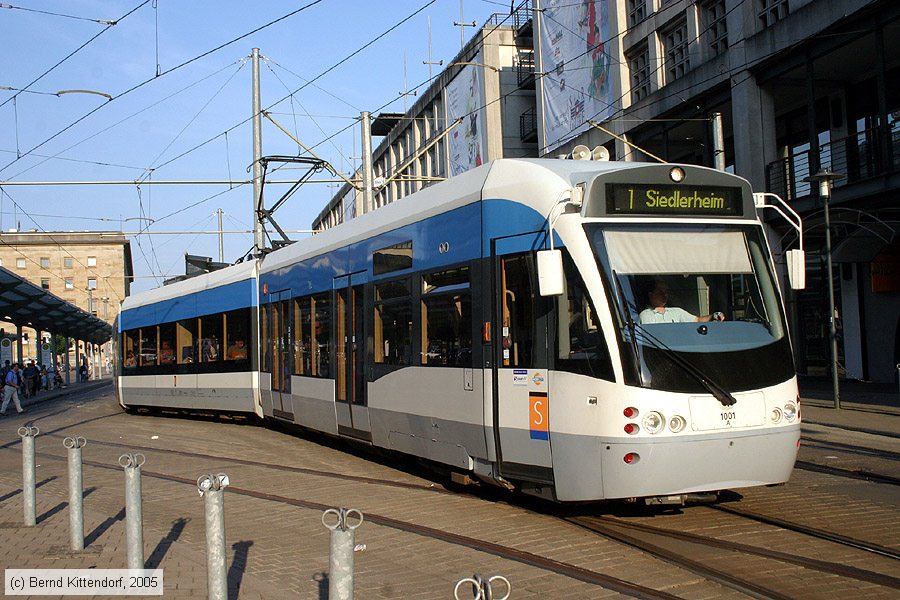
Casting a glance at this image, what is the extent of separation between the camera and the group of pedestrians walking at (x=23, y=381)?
33219mm

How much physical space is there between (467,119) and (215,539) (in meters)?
43.9

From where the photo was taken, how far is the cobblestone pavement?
21.7 ft

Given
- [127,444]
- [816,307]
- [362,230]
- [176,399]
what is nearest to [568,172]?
[362,230]

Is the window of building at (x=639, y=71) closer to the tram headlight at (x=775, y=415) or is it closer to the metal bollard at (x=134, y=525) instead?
the tram headlight at (x=775, y=415)

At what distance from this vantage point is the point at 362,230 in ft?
42.2

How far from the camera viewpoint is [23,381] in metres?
43.7

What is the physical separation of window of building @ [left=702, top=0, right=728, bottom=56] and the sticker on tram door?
68.8 ft

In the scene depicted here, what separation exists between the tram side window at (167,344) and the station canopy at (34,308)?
6995 mm

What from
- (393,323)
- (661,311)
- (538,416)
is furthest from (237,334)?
(661,311)

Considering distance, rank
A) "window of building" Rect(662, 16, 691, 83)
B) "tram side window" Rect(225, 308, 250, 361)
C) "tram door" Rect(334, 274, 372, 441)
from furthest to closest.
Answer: "window of building" Rect(662, 16, 691, 83) → "tram side window" Rect(225, 308, 250, 361) → "tram door" Rect(334, 274, 372, 441)

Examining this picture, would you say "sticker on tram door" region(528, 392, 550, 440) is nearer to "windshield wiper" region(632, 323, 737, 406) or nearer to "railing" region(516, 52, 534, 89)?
"windshield wiper" region(632, 323, 737, 406)

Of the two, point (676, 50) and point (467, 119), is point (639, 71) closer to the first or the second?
point (676, 50)

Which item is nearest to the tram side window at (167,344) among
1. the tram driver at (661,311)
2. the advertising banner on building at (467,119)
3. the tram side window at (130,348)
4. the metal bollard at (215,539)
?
the tram side window at (130,348)

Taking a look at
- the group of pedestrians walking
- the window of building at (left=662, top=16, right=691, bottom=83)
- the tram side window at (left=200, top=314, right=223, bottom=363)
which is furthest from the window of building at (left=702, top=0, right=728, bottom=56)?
the group of pedestrians walking
